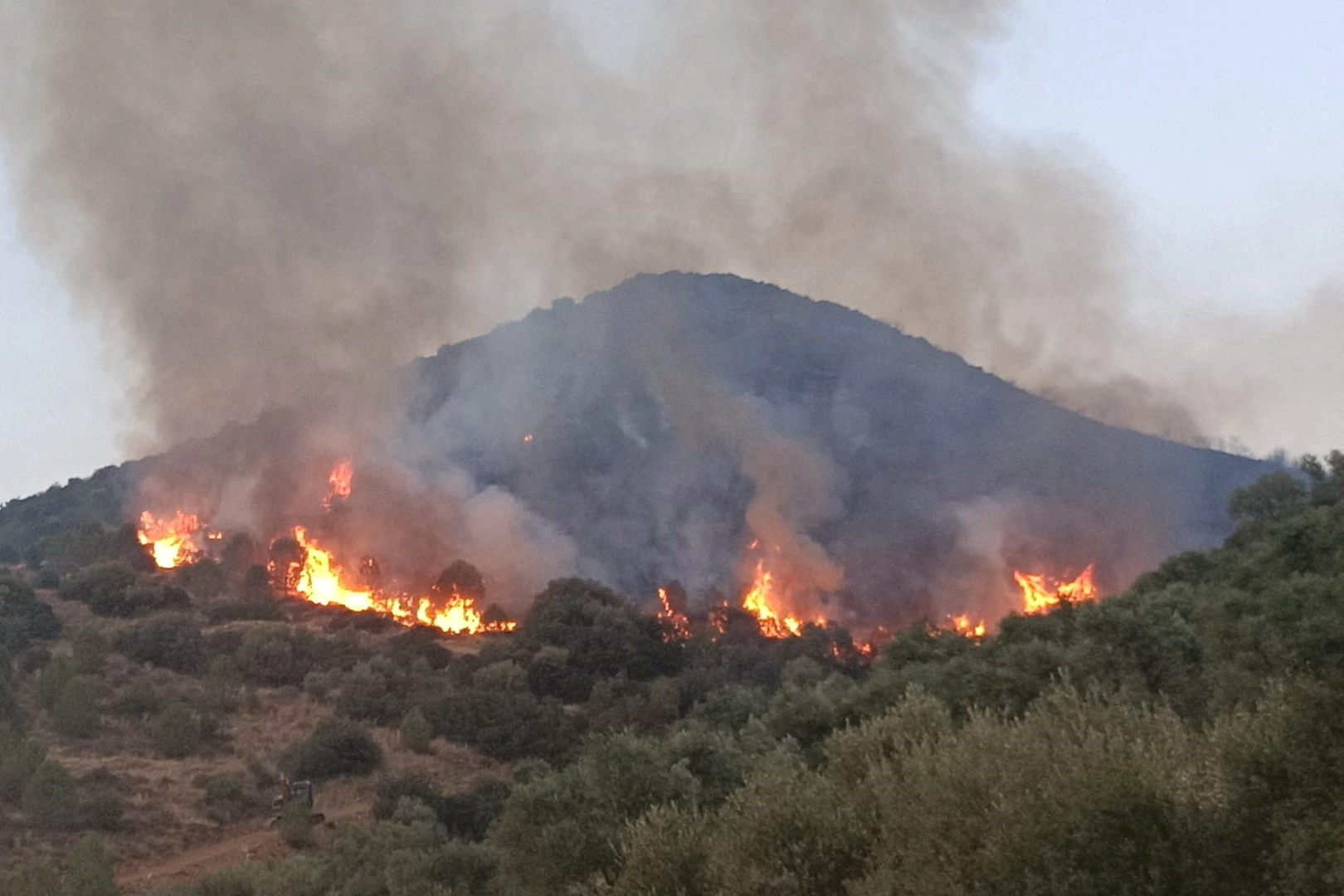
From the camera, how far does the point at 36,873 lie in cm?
3844

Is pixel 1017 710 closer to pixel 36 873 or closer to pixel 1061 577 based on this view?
pixel 36 873

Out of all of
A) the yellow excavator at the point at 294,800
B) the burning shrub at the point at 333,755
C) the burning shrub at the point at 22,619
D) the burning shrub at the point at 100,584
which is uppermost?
the burning shrub at the point at 100,584

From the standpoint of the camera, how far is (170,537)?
104938 mm

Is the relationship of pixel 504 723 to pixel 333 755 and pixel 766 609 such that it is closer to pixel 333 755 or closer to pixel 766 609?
pixel 333 755

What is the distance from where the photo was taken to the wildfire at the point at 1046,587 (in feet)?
318

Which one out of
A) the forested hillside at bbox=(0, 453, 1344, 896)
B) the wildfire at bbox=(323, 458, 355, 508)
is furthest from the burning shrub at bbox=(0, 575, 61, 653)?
the wildfire at bbox=(323, 458, 355, 508)

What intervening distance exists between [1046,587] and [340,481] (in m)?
59.1

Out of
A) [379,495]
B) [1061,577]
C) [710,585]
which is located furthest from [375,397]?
[1061,577]

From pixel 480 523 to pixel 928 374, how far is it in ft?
219

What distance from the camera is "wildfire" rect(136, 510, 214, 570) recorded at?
100m

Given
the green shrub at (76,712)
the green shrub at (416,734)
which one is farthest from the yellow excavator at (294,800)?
the green shrub at (76,712)

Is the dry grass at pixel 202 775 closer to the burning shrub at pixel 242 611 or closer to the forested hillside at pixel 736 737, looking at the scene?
the forested hillside at pixel 736 737

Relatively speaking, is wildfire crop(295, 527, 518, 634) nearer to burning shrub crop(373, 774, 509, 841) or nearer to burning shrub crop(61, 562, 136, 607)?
burning shrub crop(61, 562, 136, 607)

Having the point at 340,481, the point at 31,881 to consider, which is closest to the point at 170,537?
the point at 340,481
